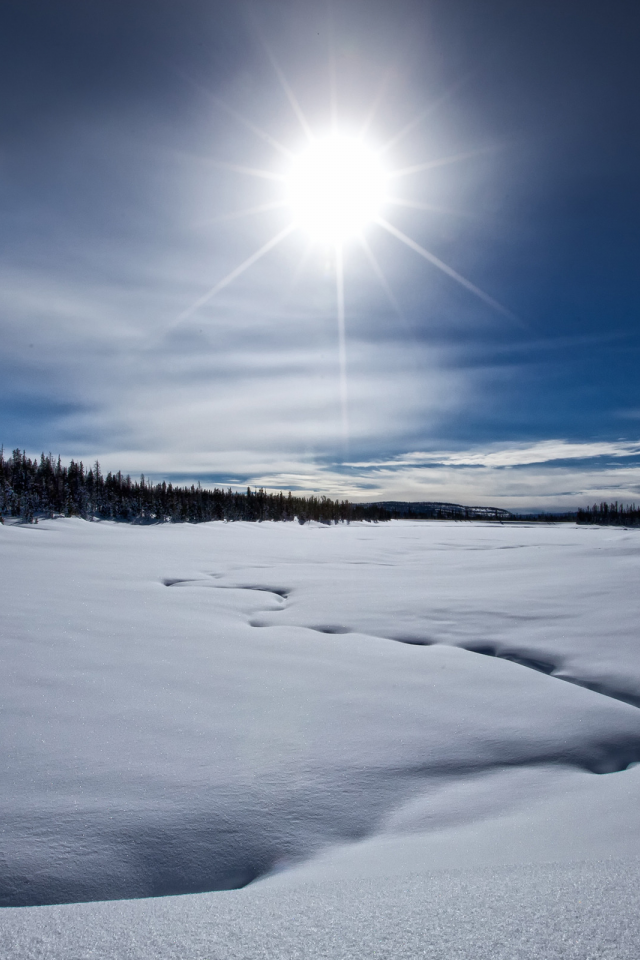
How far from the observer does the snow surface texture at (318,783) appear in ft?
3.47

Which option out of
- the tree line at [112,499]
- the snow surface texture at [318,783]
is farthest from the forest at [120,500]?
the snow surface texture at [318,783]

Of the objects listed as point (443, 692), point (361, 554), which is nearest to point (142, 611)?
point (443, 692)

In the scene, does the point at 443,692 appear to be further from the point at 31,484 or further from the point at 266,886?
the point at 31,484

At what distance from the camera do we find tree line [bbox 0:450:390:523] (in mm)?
39938

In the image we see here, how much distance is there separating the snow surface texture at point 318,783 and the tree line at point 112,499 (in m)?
32.9

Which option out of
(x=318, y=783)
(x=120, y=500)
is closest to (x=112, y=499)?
(x=120, y=500)

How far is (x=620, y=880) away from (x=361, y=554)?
10.9 meters

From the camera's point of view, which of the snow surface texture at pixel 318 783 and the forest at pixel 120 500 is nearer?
the snow surface texture at pixel 318 783

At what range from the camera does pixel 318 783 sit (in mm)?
2074

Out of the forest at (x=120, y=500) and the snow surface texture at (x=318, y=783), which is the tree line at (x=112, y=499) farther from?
the snow surface texture at (x=318, y=783)

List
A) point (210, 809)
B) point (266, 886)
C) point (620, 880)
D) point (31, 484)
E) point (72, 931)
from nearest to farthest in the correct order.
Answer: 1. point (72, 931)
2. point (620, 880)
3. point (266, 886)
4. point (210, 809)
5. point (31, 484)

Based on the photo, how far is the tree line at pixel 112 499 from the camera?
3994 cm

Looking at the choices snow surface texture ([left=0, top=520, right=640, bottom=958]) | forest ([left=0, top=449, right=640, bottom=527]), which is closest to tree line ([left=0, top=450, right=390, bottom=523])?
forest ([left=0, top=449, right=640, bottom=527])

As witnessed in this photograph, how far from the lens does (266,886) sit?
144 centimetres
